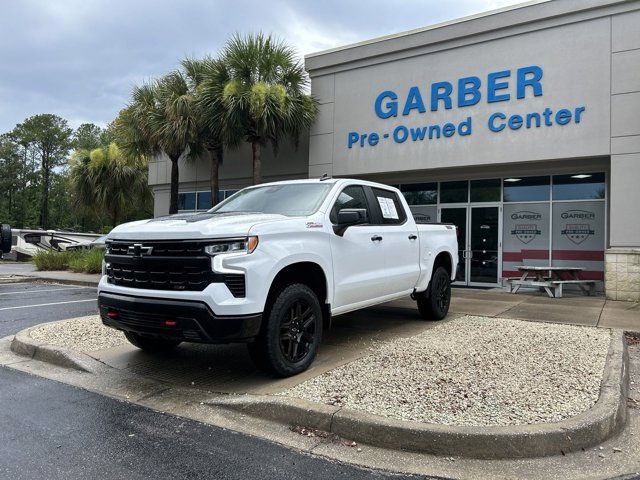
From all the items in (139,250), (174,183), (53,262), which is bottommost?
(53,262)

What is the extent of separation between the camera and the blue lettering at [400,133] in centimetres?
1348

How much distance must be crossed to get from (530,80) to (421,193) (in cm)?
438

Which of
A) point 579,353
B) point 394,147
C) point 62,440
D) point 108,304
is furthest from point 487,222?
point 62,440

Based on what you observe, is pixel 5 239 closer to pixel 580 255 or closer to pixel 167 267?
pixel 167 267

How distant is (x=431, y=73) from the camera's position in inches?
518

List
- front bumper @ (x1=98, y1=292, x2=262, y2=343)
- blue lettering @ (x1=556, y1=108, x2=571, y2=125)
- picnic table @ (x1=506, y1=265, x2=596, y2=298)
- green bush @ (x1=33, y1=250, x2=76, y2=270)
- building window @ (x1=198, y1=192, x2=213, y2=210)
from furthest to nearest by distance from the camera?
1. building window @ (x1=198, y1=192, x2=213, y2=210)
2. green bush @ (x1=33, y1=250, x2=76, y2=270)
3. picnic table @ (x1=506, y1=265, x2=596, y2=298)
4. blue lettering @ (x1=556, y1=108, x2=571, y2=125)
5. front bumper @ (x1=98, y1=292, x2=262, y2=343)

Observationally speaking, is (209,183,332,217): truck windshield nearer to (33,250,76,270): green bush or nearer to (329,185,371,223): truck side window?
(329,185,371,223): truck side window

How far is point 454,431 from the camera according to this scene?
3.33m

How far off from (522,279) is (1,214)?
198ft

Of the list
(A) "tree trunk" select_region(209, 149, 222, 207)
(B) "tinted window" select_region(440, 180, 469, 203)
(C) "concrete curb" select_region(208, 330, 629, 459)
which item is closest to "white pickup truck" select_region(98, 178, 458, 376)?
(C) "concrete curb" select_region(208, 330, 629, 459)

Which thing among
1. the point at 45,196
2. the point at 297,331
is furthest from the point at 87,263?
the point at 45,196

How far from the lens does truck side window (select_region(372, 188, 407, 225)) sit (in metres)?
6.29

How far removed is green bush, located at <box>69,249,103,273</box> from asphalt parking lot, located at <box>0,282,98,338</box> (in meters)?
2.36

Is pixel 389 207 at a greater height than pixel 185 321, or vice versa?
pixel 389 207
